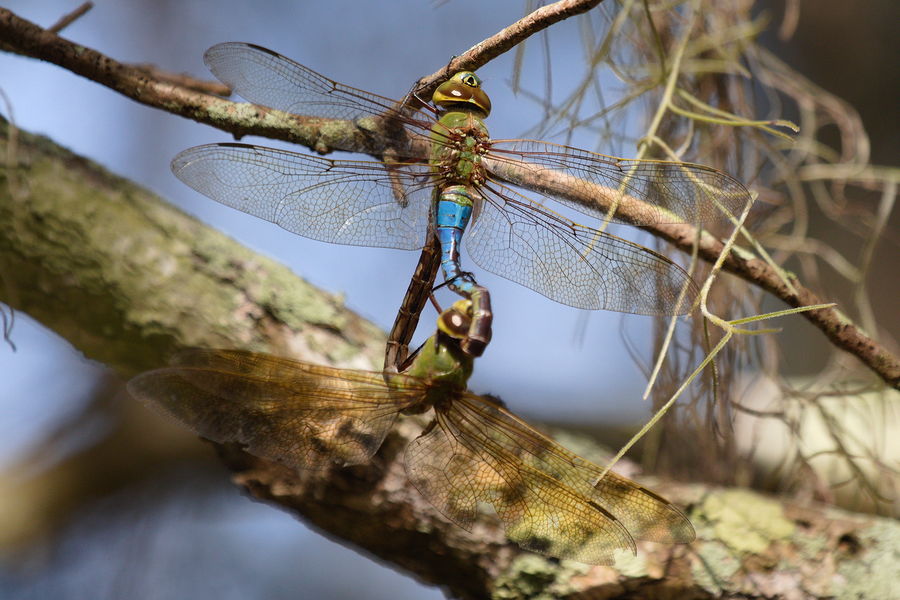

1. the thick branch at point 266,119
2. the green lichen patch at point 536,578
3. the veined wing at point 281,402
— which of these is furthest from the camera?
the green lichen patch at point 536,578

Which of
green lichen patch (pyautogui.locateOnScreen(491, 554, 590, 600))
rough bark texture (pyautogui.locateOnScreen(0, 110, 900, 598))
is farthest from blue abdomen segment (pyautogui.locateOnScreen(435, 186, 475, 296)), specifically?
green lichen patch (pyautogui.locateOnScreen(491, 554, 590, 600))

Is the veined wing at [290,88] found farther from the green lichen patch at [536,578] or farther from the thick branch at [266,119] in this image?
the green lichen patch at [536,578]

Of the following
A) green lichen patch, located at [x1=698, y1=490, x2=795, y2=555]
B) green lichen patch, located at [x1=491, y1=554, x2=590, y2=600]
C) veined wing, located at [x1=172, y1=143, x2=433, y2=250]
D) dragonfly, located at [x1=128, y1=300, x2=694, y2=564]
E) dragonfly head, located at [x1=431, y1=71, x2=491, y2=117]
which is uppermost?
dragonfly head, located at [x1=431, y1=71, x2=491, y2=117]

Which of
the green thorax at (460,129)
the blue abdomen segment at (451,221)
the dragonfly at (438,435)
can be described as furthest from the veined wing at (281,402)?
the green thorax at (460,129)

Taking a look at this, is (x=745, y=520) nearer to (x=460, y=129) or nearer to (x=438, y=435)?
(x=438, y=435)

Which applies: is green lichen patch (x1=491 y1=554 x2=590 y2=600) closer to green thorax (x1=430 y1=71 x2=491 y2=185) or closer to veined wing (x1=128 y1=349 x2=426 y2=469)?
veined wing (x1=128 y1=349 x2=426 y2=469)

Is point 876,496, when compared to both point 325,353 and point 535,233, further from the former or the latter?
point 325,353
